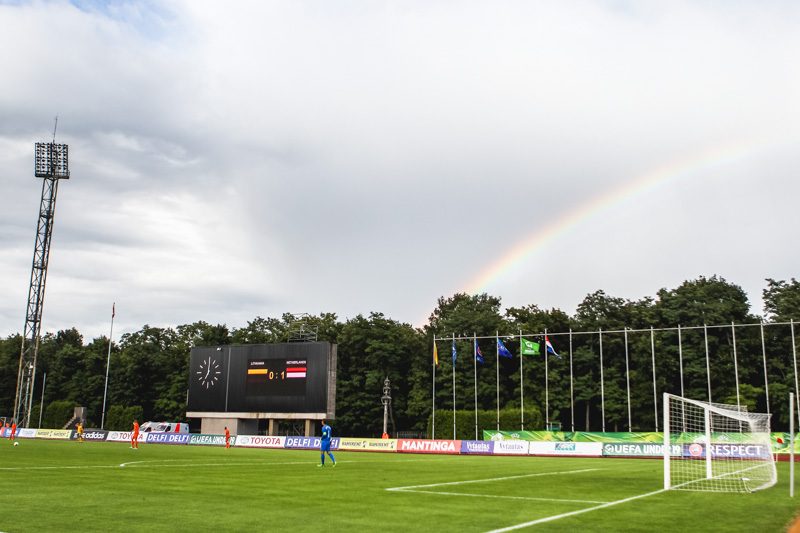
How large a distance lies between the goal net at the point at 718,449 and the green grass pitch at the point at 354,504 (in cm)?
131

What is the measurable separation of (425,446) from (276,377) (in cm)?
2114

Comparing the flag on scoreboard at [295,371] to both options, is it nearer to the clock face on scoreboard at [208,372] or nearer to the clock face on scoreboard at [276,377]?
the clock face on scoreboard at [276,377]

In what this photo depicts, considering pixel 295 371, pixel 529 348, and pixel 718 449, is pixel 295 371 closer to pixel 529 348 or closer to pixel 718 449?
pixel 529 348

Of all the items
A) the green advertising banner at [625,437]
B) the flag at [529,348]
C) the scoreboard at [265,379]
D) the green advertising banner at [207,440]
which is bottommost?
the green advertising banner at [207,440]

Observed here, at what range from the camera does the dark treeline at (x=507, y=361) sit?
75.1 metres

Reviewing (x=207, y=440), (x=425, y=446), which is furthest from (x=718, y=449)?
(x=207, y=440)

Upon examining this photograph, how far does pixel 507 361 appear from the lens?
289ft

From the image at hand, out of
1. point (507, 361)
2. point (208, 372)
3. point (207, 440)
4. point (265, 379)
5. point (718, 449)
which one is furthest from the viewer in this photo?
point (507, 361)

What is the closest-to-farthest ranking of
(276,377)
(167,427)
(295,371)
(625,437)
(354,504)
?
(354,504) < (625,437) < (295,371) < (276,377) < (167,427)

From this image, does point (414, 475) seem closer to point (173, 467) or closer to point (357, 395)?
point (173, 467)

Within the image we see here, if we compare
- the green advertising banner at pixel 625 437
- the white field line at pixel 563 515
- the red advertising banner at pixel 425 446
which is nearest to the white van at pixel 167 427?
the red advertising banner at pixel 425 446

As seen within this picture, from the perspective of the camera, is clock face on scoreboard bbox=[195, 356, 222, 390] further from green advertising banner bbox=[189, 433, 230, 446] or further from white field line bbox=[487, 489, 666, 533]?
white field line bbox=[487, 489, 666, 533]

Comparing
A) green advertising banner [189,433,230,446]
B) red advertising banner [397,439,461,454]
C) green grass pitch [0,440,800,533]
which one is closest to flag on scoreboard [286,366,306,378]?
green advertising banner [189,433,230,446]

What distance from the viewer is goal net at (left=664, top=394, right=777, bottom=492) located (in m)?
22.4
